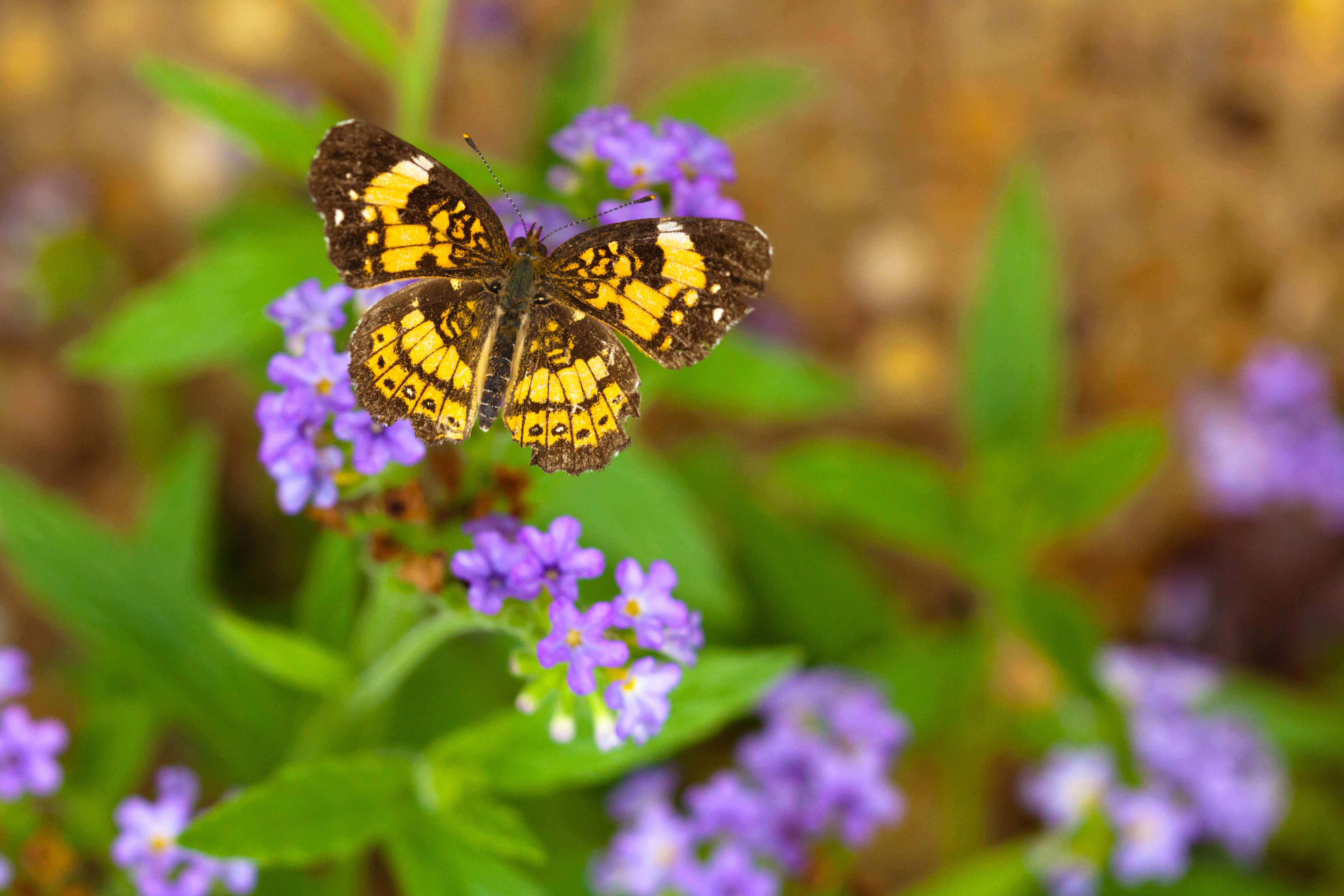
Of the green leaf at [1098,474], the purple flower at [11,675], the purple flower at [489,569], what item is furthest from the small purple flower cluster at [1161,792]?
the purple flower at [11,675]

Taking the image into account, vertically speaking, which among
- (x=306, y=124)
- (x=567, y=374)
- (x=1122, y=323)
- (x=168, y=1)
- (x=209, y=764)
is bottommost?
(x=567, y=374)

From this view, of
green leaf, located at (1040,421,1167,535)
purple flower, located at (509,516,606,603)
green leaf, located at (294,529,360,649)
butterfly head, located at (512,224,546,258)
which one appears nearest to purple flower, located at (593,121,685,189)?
butterfly head, located at (512,224,546,258)

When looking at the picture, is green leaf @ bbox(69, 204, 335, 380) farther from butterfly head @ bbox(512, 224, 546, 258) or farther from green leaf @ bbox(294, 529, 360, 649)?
butterfly head @ bbox(512, 224, 546, 258)

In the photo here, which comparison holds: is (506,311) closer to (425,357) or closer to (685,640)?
(425,357)

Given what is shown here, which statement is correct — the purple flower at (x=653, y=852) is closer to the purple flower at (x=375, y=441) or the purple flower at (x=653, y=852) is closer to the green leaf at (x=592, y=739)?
the green leaf at (x=592, y=739)

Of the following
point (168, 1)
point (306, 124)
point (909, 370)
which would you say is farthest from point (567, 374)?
point (168, 1)

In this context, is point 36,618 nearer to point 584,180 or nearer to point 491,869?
point 491,869

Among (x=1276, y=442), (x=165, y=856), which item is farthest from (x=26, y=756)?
(x=1276, y=442)
